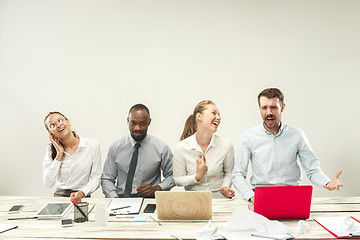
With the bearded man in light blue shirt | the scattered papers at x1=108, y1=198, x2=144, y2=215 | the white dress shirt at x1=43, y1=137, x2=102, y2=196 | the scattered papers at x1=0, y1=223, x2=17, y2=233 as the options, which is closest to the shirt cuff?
the bearded man in light blue shirt

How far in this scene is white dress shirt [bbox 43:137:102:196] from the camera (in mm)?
2699

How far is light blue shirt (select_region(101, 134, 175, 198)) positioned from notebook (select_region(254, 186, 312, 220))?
51.1 inches

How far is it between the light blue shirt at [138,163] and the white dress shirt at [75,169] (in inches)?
5.9

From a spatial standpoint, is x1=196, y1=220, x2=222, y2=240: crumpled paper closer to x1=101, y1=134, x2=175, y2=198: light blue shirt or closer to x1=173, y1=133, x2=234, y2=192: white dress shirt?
x1=173, y1=133, x2=234, y2=192: white dress shirt

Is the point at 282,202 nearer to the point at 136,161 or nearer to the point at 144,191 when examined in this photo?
the point at 144,191

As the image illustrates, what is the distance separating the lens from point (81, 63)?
3766 mm

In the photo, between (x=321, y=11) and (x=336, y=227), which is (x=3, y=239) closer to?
(x=336, y=227)

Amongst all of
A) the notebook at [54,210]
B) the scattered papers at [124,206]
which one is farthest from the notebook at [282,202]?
the notebook at [54,210]

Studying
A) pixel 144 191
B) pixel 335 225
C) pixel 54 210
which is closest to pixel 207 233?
pixel 335 225

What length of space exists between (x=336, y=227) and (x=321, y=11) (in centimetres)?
279

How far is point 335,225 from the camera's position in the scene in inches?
64.2

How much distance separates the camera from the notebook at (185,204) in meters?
1.75

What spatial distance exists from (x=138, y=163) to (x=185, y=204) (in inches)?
50.4

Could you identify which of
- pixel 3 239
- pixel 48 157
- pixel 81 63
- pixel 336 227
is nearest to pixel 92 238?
pixel 3 239
